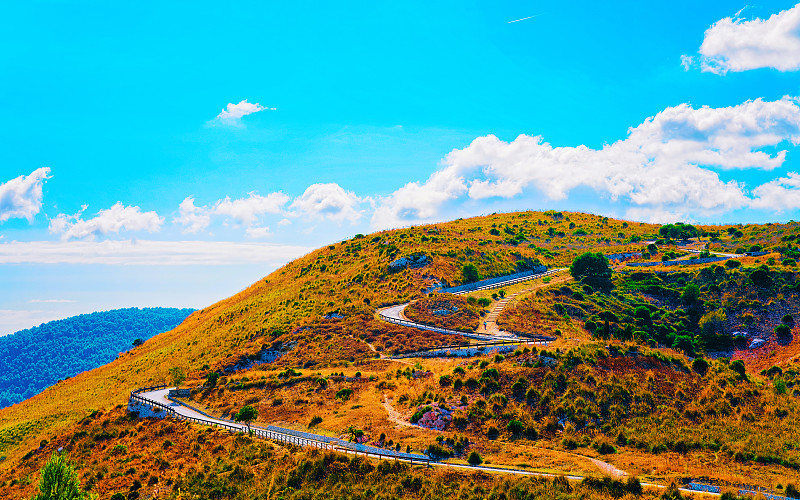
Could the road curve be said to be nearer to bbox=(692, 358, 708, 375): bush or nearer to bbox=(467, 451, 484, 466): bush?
bbox=(467, 451, 484, 466): bush

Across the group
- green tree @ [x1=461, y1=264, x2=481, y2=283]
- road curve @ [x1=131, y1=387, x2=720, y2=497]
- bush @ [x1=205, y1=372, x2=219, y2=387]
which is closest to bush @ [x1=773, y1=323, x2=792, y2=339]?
green tree @ [x1=461, y1=264, x2=481, y2=283]

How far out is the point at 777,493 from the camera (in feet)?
76.9

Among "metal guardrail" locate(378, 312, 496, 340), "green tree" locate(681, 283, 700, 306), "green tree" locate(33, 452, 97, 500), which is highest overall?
"green tree" locate(681, 283, 700, 306)

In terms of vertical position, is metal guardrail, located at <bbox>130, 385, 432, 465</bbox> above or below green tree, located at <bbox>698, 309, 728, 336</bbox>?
below

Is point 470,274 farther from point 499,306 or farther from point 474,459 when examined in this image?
point 474,459

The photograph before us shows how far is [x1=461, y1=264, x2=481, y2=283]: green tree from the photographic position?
8638cm

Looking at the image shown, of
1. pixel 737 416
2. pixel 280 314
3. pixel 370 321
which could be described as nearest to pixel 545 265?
pixel 370 321

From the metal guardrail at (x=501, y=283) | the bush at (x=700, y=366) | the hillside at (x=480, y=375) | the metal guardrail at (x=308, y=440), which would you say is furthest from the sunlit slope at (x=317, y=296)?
the bush at (x=700, y=366)

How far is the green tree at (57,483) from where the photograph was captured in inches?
1070

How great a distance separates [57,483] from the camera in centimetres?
2761

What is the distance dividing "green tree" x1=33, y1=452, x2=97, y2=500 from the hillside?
6.37m

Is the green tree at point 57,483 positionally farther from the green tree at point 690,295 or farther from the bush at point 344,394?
the green tree at point 690,295

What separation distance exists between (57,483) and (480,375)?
31871 mm

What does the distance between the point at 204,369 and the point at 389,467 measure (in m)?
46.2
